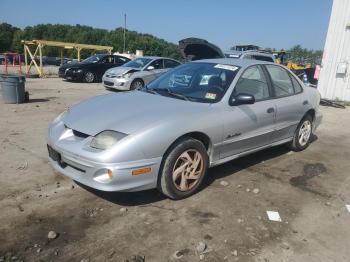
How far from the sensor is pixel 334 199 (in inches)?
172

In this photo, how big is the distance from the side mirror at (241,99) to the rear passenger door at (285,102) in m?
0.93

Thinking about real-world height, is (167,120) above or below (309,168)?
above

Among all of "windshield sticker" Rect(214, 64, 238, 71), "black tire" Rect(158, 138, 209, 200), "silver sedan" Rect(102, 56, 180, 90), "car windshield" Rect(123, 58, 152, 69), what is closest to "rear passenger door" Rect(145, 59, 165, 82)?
"silver sedan" Rect(102, 56, 180, 90)

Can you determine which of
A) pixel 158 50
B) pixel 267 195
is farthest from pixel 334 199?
pixel 158 50

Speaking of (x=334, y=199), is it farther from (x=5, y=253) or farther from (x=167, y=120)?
(x=5, y=253)

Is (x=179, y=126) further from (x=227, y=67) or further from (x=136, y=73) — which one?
(x=136, y=73)

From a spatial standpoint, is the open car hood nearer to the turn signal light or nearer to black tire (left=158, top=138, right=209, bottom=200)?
black tire (left=158, top=138, right=209, bottom=200)

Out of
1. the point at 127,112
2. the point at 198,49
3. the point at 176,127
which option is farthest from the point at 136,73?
the point at 176,127

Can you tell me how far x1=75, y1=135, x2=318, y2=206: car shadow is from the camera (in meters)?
3.97

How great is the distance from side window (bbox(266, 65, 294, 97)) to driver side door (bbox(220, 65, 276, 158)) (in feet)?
0.66

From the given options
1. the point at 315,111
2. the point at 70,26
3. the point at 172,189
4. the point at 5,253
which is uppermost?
the point at 70,26

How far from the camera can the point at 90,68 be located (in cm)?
1684

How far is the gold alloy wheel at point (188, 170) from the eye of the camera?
12.9 ft

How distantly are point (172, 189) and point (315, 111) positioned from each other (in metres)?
3.56
